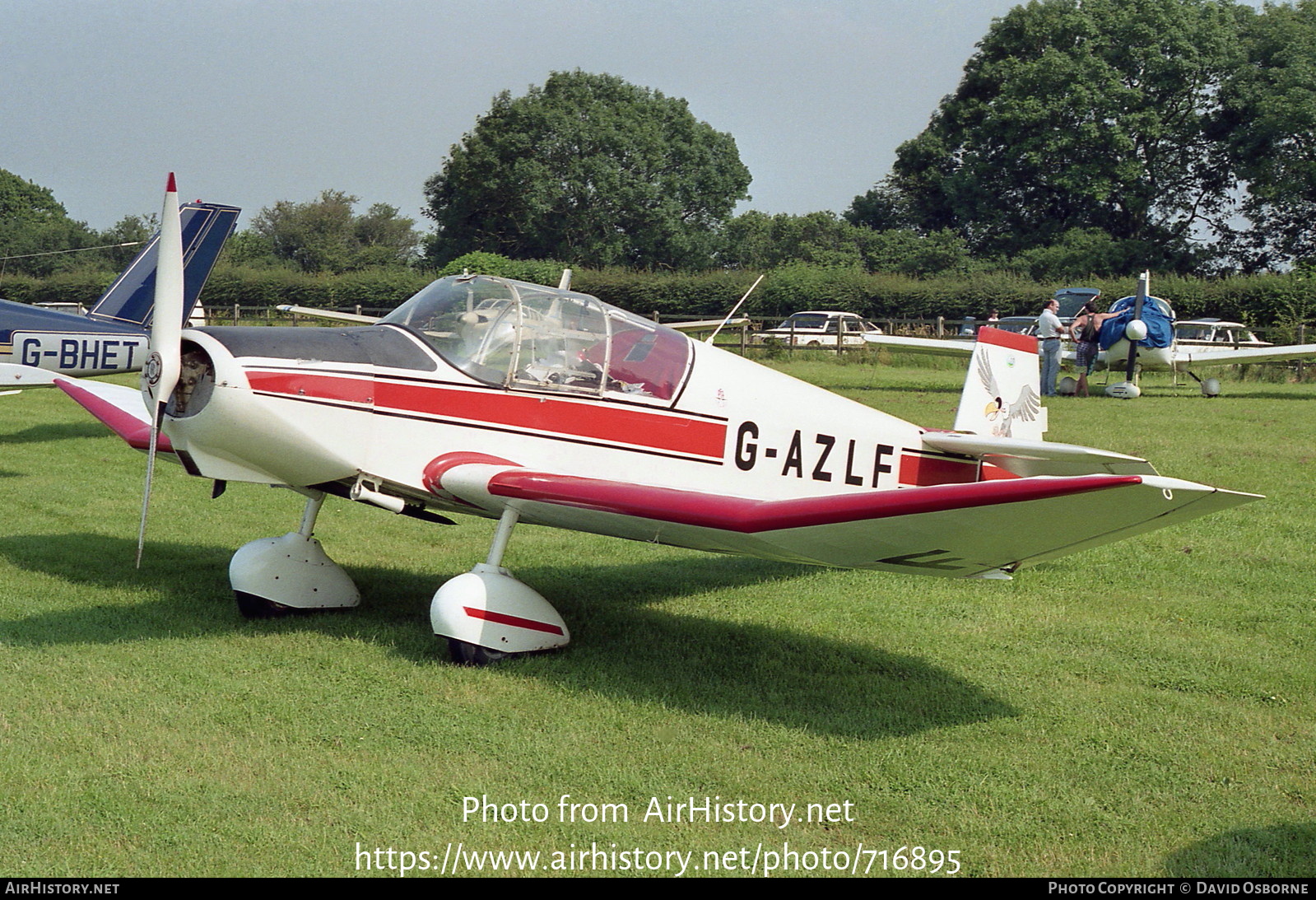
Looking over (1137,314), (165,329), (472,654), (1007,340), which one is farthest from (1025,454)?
(1137,314)

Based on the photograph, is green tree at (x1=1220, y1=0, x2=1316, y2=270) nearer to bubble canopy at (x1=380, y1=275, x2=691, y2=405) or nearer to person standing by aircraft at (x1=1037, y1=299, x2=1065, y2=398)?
person standing by aircraft at (x1=1037, y1=299, x2=1065, y2=398)

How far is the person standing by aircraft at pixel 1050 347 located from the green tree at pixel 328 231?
56.9 m

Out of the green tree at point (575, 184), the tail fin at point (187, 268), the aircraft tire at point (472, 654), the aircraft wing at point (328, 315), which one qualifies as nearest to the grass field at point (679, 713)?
the aircraft tire at point (472, 654)

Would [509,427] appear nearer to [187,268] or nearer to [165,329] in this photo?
[165,329]

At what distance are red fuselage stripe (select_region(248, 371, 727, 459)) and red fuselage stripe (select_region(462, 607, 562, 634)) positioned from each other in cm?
102

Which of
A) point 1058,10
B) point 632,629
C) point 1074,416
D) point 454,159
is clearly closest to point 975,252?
point 1058,10

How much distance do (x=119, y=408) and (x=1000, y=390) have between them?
6.25 m

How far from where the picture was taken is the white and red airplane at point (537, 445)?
4.99 meters

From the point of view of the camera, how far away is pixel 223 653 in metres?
5.80

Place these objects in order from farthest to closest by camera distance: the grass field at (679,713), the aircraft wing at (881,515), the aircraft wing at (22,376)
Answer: the aircraft wing at (22,376)
the aircraft wing at (881,515)
the grass field at (679,713)

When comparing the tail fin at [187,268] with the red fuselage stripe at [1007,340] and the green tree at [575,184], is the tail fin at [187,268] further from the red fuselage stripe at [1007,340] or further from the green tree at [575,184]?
the green tree at [575,184]

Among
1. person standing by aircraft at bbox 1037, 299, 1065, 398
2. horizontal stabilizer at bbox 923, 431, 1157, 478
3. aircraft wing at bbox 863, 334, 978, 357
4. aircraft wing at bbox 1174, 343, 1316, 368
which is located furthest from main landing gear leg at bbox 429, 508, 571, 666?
aircraft wing at bbox 1174, 343, 1316, 368

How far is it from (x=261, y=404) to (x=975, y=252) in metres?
52.4

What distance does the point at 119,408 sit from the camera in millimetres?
7984
